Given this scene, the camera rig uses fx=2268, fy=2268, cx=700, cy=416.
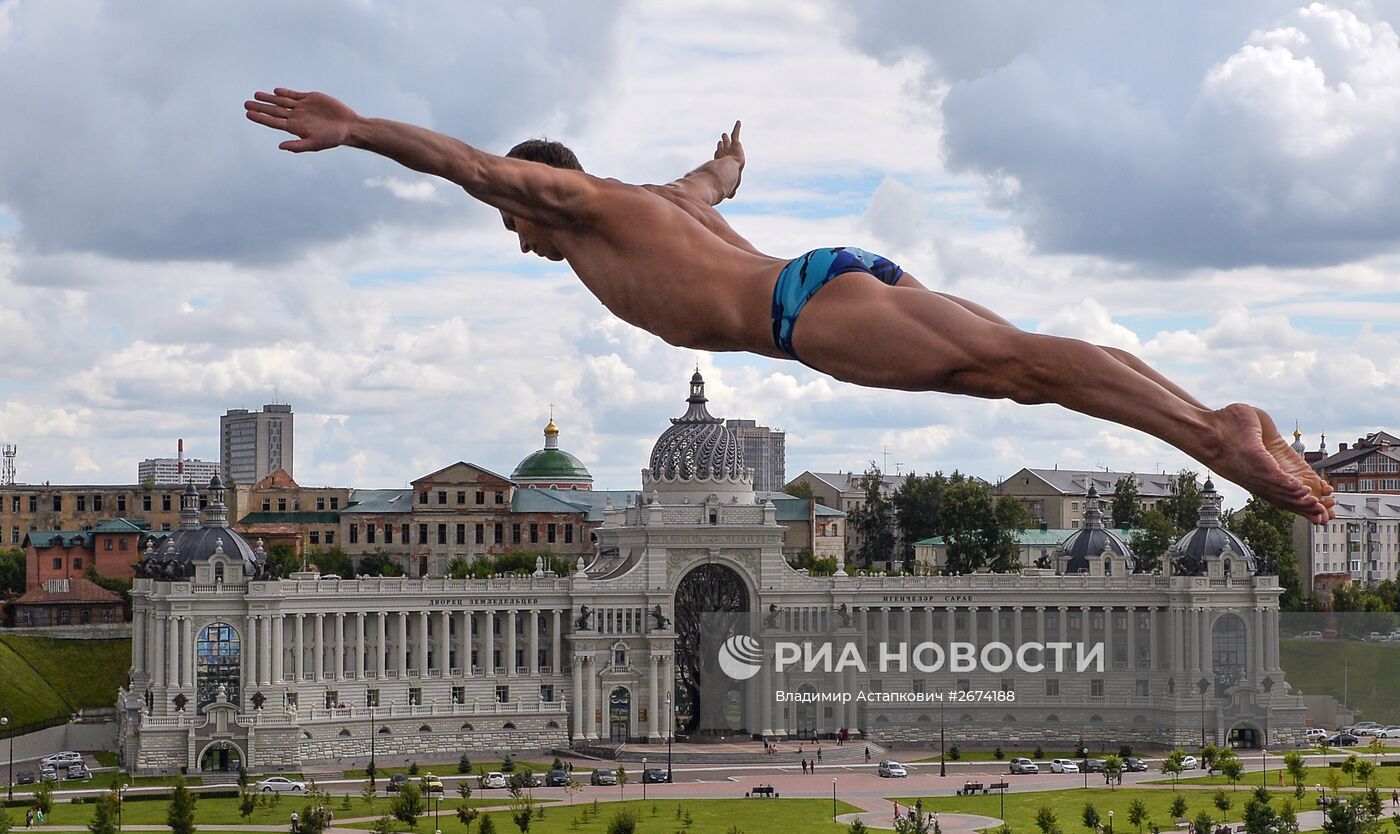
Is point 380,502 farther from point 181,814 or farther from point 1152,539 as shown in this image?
point 181,814

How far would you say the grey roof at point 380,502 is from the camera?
167 m

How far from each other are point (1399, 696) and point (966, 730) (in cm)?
2101

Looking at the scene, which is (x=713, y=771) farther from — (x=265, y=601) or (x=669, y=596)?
(x=265, y=601)

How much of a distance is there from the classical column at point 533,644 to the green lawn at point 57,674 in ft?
70.4

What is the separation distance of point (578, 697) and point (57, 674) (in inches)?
1051

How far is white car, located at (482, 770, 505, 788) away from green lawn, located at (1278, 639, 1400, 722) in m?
42.0

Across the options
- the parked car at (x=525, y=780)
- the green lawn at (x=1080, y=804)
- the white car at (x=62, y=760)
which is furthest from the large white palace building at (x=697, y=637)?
the green lawn at (x=1080, y=804)

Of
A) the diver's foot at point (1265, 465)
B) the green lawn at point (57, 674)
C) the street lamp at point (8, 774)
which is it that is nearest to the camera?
the diver's foot at point (1265, 465)

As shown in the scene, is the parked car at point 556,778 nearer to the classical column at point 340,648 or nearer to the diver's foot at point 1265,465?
the classical column at point 340,648

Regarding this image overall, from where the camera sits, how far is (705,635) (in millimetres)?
114750

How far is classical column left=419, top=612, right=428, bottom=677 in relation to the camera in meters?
110

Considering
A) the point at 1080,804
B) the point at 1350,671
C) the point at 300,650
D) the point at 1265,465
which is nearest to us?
the point at 1265,465

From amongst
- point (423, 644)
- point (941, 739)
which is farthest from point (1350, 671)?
point (423, 644)

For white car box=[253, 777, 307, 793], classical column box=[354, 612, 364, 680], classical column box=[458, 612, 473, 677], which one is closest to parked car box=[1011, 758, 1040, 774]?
classical column box=[458, 612, 473, 677]
